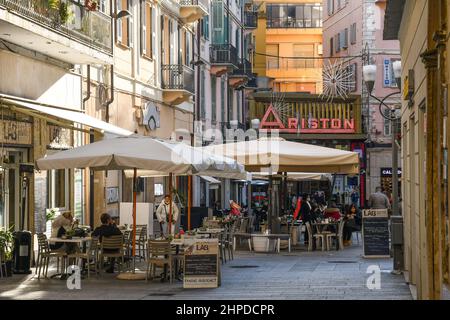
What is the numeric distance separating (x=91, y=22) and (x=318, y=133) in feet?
118

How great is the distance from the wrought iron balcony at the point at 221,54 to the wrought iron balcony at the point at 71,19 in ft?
73.6

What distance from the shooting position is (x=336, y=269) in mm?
22766

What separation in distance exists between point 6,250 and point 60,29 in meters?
5.97

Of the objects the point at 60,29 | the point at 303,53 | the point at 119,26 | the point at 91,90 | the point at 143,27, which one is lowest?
the point at 91,90

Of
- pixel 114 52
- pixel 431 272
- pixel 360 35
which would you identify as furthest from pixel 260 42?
pixel 431 272

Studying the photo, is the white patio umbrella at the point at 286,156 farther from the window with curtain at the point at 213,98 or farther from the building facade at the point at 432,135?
the window with curtain at the point at 213,98

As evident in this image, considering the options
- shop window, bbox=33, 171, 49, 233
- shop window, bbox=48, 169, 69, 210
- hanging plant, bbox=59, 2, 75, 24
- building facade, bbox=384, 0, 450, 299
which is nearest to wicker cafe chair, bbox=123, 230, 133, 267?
shop window, bbox=33, 171, 49, 233

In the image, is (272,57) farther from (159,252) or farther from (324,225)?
(159,252)

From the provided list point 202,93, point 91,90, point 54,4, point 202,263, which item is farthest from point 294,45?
point 202,263

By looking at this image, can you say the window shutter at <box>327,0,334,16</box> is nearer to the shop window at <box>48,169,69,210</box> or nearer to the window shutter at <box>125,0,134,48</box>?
the window shutter at <box>125,0,134,48</box>

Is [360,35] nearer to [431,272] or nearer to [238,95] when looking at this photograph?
[238,95]

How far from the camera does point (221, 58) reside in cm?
5172

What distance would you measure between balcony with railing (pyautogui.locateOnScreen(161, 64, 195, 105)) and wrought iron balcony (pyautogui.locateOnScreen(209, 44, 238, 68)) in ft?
36.8

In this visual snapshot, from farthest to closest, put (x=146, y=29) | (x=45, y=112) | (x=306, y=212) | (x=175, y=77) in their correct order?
(x=175, y=77) → (x=146, y=29) → (x=306, y=212) → (x=45, y=112)
